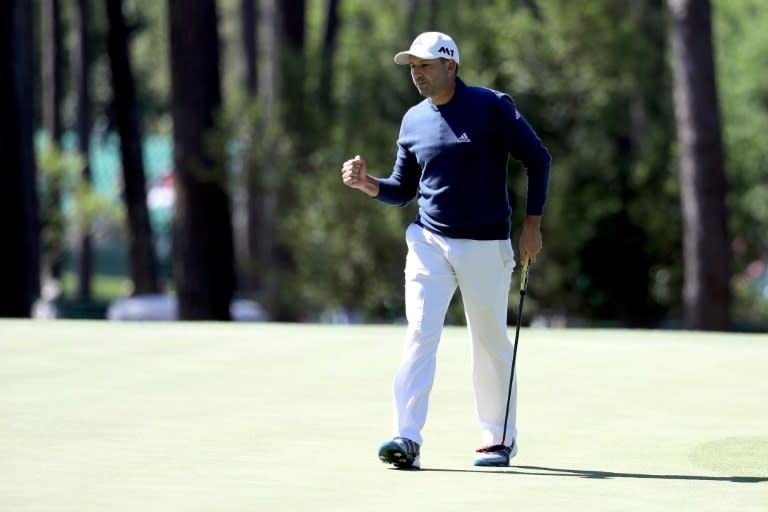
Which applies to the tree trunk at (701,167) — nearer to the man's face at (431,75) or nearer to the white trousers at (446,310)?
the white trousers at (446,310)

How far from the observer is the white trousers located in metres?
9.02

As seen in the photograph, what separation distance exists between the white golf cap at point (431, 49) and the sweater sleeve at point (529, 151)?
1.13 ft

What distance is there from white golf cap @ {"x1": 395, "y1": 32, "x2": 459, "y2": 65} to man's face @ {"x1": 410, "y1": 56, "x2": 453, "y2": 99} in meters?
0.04

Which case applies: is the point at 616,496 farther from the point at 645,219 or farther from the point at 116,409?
the point at 645,219

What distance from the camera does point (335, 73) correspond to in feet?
102

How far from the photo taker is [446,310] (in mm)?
9094

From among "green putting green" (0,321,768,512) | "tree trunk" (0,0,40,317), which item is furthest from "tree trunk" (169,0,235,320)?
"green putting green" (0,321,768,512)

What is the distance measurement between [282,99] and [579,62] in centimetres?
487

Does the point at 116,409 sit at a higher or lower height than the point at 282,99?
lower

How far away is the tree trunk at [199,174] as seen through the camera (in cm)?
2500

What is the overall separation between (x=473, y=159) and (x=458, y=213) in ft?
0.86

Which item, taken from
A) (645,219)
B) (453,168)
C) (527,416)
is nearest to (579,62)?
(645,219)

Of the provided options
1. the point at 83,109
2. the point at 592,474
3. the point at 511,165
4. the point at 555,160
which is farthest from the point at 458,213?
the point at 83,109

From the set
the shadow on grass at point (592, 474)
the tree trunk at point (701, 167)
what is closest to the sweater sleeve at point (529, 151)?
the shadow on grass at point (592, 474)
